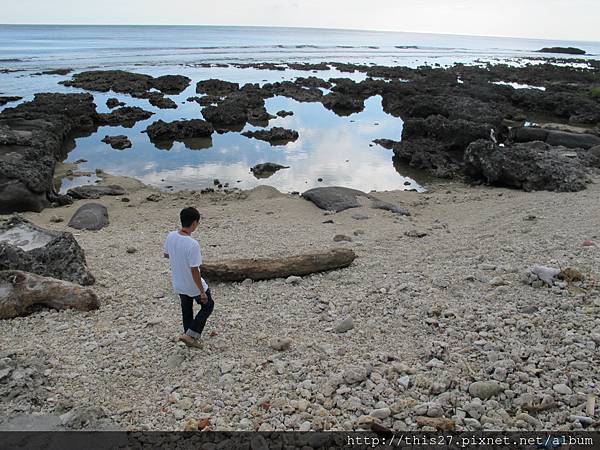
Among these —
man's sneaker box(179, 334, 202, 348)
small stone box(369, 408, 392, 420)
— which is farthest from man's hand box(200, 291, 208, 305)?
small stone box(369, 408, 392, 420)

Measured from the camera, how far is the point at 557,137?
24797mm

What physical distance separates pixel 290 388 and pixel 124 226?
10.3m

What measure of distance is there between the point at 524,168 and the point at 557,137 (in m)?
8.71

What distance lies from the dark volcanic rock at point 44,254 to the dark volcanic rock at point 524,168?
15.7 metres

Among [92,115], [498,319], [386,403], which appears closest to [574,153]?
[498,319]

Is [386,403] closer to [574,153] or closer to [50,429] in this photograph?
[50,429]

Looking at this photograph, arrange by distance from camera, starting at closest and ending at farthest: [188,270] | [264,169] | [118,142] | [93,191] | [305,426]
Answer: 1. [305,426]
2. [188,270]
3. [93,191]
4. [264,169]
5. [118,142]

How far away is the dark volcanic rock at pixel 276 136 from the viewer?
27.8 m

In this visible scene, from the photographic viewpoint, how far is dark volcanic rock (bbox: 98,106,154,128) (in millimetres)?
31578

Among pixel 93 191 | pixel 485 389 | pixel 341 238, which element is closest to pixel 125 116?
pixel 93 191

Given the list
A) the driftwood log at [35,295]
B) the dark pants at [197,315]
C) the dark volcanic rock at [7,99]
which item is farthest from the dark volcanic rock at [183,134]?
the dark pants at [197,315]

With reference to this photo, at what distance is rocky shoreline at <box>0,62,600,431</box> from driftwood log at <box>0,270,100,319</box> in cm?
18

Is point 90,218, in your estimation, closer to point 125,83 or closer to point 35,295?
point 35,295

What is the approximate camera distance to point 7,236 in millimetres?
9031
